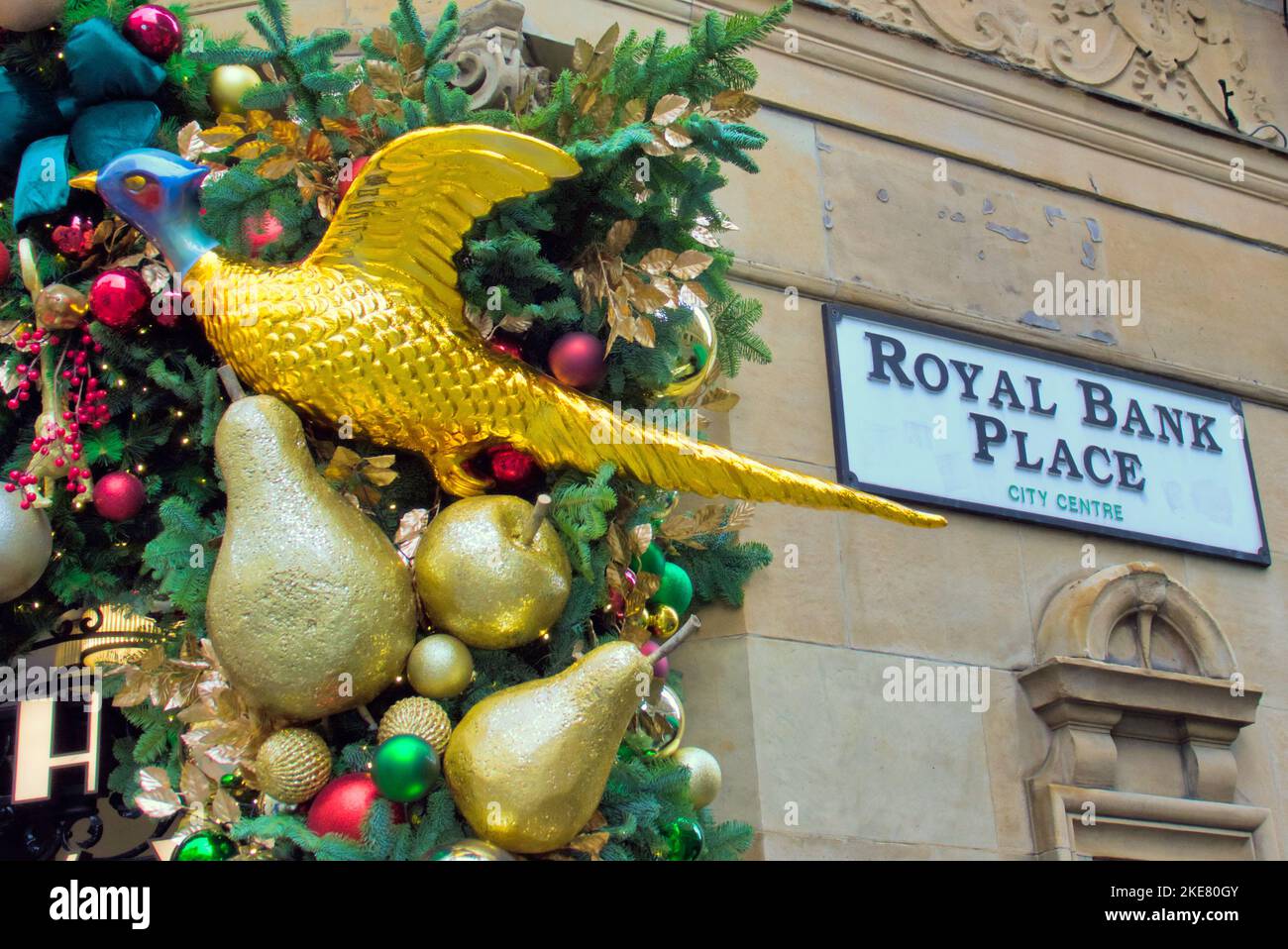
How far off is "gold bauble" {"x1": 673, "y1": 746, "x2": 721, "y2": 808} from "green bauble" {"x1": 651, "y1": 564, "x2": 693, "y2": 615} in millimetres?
374

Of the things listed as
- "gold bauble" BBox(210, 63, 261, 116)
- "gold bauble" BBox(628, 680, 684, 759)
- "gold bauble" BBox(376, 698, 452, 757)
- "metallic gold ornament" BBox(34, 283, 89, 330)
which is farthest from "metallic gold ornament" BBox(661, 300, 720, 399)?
"metallic gold ornament" BBox(34, 283, 89, 330)

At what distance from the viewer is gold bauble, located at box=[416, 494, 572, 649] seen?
2779 millimetres

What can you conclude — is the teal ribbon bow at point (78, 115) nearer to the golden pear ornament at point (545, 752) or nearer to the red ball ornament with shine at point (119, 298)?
the red ball ornament with shine at point (119, 298)

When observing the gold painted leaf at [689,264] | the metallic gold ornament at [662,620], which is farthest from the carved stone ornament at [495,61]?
the metallic gold ornament at [662,620]

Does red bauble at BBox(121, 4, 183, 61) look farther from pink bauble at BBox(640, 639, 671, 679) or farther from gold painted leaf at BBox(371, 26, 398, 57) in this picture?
pink bauble at BBox(640, 639, 671, 679)

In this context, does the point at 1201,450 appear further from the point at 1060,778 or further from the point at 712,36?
the point at 712,36

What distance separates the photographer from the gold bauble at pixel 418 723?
2.70 metres

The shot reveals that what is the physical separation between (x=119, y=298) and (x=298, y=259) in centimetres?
36

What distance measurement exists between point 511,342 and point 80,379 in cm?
87

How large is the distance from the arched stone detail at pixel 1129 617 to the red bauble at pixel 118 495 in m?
2.39

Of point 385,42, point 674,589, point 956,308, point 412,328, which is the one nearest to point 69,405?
point 412,328

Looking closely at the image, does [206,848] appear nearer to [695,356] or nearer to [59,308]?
[59,308]
